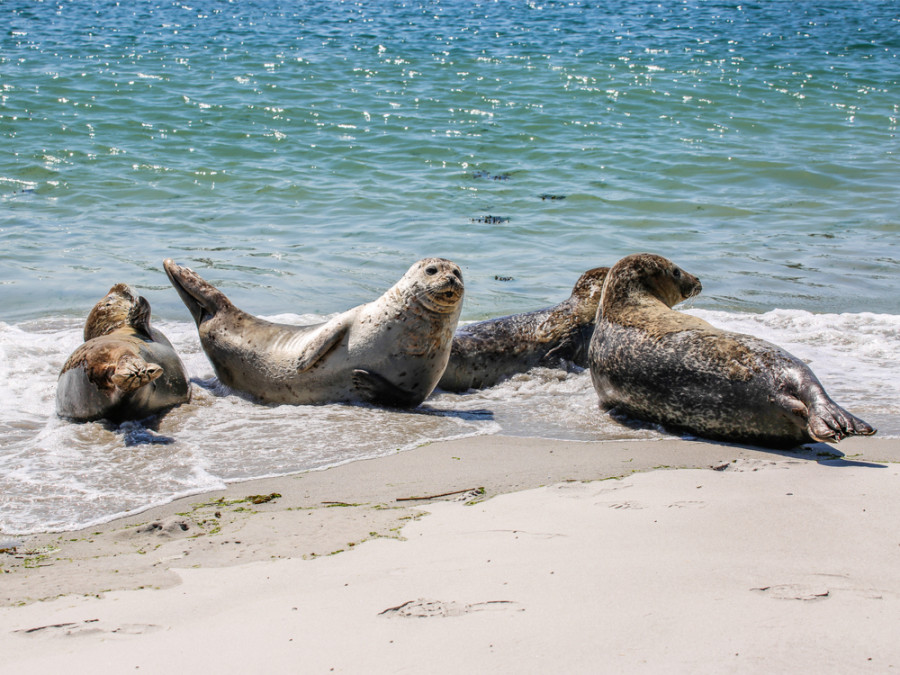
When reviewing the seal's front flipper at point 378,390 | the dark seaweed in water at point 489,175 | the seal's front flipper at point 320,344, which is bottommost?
the seal's front flipper at point 378,390

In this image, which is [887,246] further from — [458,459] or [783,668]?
[783,668]

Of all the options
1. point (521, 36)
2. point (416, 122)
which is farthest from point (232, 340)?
point (521, 36)

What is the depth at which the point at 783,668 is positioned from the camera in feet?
6.47

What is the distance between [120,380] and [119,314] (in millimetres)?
1525

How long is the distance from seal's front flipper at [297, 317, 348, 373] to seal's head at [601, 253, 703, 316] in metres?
1.68

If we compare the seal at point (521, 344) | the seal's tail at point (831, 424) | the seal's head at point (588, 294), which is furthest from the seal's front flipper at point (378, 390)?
the seal's tail at point (831, 424)

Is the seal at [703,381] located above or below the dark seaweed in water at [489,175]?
below

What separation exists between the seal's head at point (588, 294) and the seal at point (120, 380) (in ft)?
9.90

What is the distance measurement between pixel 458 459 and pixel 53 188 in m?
10.1

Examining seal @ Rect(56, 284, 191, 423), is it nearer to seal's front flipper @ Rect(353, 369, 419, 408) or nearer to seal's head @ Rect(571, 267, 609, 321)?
seal's front flipper @ Rect(353, 369, 419, 408)

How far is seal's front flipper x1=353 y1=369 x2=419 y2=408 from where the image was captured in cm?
588

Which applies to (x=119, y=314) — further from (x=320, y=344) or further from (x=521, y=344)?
(x=521, y=344)

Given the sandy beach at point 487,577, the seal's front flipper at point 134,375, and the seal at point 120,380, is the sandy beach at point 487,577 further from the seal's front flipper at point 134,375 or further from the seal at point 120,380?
the seal at point 120,380

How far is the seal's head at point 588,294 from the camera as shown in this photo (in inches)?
288
